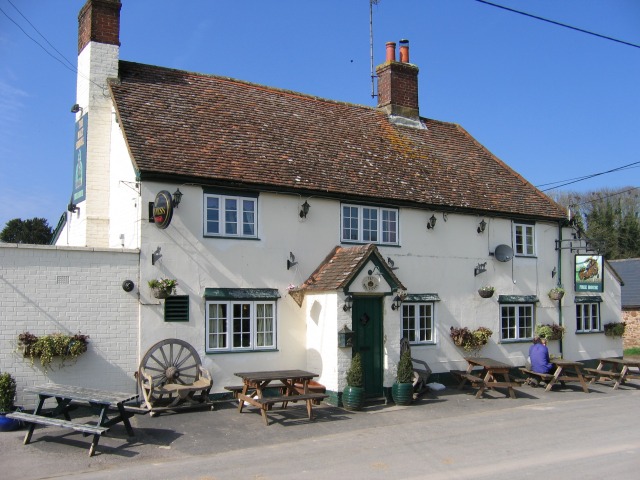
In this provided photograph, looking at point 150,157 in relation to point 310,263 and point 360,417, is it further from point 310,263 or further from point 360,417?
point 360,417

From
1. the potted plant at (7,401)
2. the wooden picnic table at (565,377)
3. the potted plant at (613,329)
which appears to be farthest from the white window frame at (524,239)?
the potted plant at (7,401)

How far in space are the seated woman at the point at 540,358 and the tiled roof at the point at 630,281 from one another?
45.7 feet

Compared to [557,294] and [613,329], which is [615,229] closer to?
[613,329]

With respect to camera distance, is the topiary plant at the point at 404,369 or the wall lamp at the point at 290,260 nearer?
the topiary plant at the point at 404,369

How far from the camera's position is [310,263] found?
51.2ft

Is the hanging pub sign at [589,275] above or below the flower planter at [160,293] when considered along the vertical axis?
above

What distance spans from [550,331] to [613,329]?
11.3ft

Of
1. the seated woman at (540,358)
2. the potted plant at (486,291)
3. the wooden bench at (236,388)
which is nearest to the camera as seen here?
the wooden bench at (236,388)

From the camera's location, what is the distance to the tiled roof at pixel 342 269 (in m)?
14.3

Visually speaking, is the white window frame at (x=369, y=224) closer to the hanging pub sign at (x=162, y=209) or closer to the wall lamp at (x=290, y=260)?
the wall lamp at (x=290, y=260)

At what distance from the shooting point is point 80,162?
54.1ft

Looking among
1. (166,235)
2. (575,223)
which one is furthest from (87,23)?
(575,223)

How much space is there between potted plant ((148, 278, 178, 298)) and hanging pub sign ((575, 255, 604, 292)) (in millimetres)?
13140

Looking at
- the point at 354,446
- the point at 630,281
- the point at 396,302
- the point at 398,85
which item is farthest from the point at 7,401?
the point at 630,281
